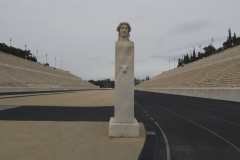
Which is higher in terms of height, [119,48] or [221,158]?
[119,48]

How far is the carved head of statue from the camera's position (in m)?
7.28

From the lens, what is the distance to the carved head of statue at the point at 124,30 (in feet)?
23.9

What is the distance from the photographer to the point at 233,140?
678cm

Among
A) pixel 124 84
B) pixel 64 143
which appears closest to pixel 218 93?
pixel 124 84

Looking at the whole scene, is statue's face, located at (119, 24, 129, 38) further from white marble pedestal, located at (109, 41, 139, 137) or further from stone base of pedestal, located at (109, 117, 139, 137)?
stone base of pedestal, located at (109, 117, 139, 137)

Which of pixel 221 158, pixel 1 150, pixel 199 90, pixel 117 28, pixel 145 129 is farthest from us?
pixel 199 90

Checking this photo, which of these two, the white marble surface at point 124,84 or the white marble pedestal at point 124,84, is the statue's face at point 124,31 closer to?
the white marble pedestal at point 124,84

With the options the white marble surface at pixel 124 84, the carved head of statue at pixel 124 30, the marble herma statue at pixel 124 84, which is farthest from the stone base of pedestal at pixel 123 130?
the carved head of statue at pixel 124 30

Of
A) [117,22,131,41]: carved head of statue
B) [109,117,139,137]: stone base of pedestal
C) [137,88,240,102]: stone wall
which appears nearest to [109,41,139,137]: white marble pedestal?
[109,117,139,137]: stone base of pedestal

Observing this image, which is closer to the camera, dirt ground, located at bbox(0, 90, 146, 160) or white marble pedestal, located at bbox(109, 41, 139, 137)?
dirt ground, located at bbox(0, 90, 146, 160)

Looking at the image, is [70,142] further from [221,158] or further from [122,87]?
[221,158]

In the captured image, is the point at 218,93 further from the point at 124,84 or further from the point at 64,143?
the point at 64,143

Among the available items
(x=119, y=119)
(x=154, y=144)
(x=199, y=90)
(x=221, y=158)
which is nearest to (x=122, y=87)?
(x=119, y=119)

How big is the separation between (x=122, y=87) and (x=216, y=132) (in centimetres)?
386
